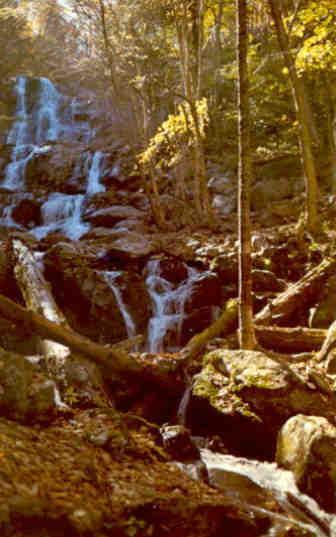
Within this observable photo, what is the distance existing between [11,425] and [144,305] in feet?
23.9

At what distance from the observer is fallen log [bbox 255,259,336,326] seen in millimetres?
8578

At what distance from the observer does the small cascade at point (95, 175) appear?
2138cm

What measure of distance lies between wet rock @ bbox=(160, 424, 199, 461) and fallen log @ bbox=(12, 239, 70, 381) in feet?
5.25

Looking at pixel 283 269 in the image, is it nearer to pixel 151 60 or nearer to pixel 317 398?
pixel 317 398

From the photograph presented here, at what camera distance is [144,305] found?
11.4 m

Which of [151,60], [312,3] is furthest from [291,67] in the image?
[151,60]

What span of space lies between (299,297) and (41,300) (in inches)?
202

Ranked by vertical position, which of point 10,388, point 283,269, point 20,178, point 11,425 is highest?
point 20,178

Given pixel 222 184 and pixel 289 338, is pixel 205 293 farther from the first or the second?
pixel 222 184

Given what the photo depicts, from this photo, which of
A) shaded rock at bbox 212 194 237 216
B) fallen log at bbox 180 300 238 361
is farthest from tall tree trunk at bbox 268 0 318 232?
shaded rock at bbox 212 194 237 216

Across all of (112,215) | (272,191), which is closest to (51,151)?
(112,215)

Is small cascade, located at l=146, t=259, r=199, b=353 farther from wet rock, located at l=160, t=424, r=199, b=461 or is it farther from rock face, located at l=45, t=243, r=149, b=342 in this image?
wet rock, located at l=160, t=424, r=199, b=461

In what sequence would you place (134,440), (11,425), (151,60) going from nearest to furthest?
1. (11,425)
2. (134,440)
3. (151,60)

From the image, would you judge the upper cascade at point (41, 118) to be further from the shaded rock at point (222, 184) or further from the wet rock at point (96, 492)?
the wet rock at point (96, 492)
